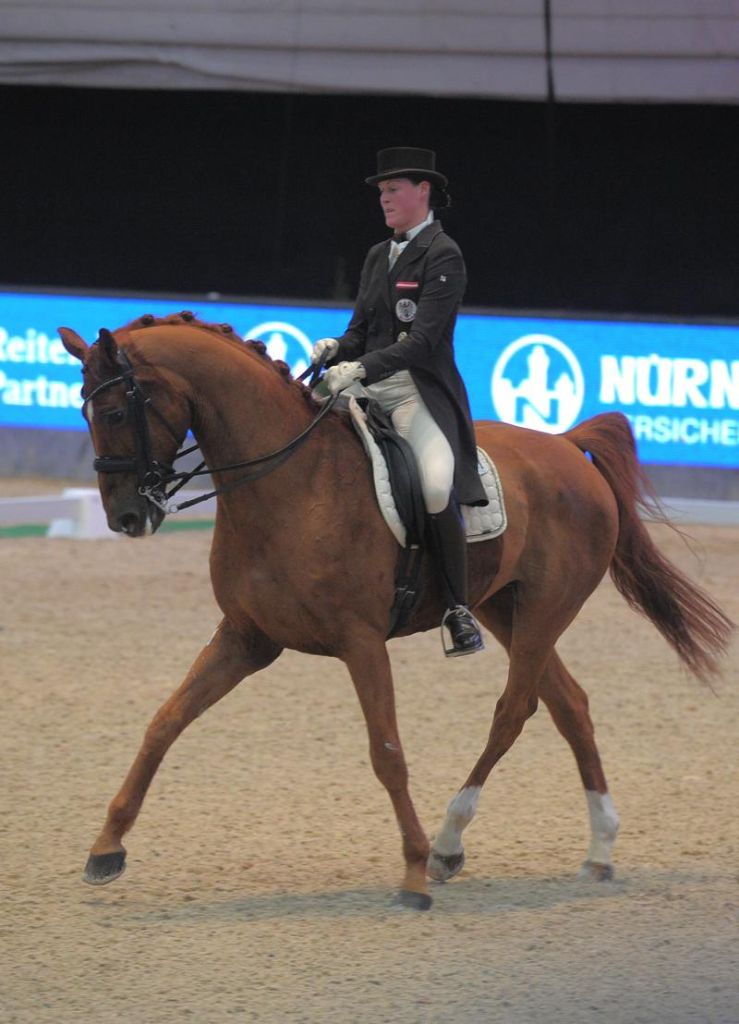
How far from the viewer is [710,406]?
12148 mm

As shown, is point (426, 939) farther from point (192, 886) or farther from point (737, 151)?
point (737, 151)

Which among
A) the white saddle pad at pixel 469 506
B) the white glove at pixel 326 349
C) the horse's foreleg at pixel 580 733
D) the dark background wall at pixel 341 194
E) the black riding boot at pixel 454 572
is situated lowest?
the horse's foreleg at pixel 580 733

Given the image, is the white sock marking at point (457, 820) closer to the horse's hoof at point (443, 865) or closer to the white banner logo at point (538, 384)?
the horse's hoof at point (443, 865)

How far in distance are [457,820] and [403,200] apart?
6.11ft

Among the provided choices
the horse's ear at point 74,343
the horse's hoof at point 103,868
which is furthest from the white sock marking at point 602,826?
the horse's ear at point 74,343

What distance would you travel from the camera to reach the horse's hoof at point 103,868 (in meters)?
4.71

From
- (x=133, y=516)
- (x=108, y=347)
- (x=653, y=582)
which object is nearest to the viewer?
(x=108, y=347)

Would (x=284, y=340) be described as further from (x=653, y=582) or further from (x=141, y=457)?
(x=141, y=457)

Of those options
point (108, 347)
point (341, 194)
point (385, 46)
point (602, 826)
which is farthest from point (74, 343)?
point (341, 194)

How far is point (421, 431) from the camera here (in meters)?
4.87

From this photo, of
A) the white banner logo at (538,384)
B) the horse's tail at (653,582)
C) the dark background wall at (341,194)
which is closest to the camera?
the horse's tail at (653,582)

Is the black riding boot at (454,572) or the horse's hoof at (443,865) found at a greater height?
the black riding boot at (454,572)

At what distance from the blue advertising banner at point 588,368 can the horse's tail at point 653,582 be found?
665cm

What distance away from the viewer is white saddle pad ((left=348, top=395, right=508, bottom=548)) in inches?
187
